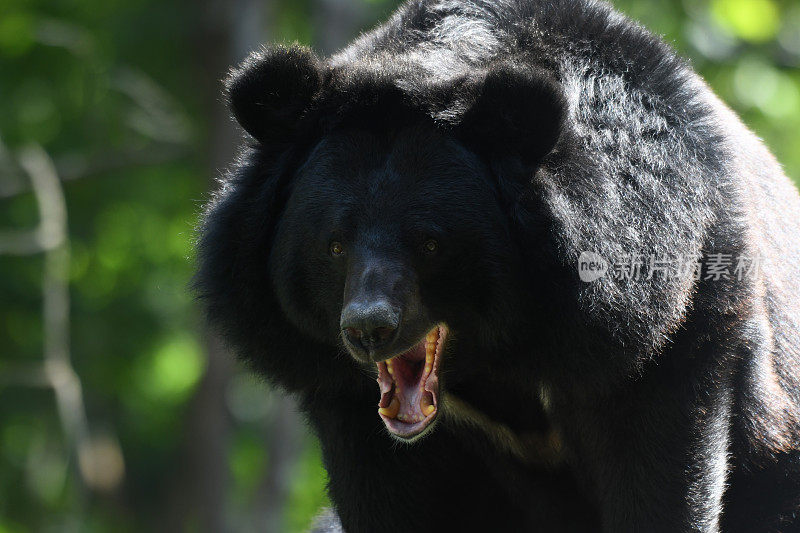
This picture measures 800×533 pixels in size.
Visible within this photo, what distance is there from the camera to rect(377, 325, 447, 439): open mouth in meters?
4.43

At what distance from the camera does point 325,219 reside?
176 inches

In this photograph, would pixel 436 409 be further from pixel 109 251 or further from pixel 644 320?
pixel 109 251

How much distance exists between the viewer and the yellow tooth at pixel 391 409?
175 inches

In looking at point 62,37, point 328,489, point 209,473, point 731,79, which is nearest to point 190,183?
point 209,473

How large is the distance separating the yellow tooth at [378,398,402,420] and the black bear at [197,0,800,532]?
0.01 metres

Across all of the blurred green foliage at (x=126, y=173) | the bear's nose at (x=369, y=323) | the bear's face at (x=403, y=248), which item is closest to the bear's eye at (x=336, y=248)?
the bear's face at (x=403, y=248)

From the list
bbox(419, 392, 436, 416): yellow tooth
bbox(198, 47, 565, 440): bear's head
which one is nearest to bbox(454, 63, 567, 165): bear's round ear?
bbox(198, 47, 565, 440): bear's head

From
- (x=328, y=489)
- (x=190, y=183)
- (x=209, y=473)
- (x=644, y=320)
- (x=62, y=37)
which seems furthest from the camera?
(x=190, y=183)

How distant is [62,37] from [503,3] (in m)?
8.22

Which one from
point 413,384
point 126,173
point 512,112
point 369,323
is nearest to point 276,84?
point 512,112

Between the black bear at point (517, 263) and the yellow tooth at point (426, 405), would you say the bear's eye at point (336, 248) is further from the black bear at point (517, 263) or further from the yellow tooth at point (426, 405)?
the yellow tooth at point (426, 405)

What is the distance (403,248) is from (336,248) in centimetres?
30

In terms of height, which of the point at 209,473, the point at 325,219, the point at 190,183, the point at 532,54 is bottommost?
the point at 209,473

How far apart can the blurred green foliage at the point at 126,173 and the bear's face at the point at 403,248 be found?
7.33m
